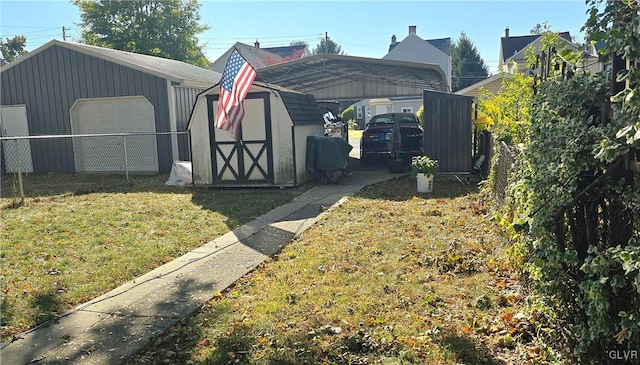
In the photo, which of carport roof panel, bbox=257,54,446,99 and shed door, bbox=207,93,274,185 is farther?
carport roof panel, bbox=257,54,446,99

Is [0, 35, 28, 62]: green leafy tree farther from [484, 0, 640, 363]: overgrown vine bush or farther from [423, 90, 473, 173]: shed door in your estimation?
[484, 0, 640, 363]: overgrown vine bush

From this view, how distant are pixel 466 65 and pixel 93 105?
1834 inches

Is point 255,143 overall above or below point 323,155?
above

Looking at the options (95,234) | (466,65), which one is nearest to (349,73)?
(95,234)

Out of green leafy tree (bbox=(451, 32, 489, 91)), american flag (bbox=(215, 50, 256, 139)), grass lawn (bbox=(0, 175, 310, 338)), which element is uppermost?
green leafy tree (bbox=(451, 32, 489, 91))

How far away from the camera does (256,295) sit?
14.8 feet

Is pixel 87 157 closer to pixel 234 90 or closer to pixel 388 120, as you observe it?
pixel 234 90

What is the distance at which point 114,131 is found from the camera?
15.6 meters

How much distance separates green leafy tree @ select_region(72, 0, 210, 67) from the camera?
3534cm

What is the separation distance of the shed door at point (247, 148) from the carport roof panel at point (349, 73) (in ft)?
11.5

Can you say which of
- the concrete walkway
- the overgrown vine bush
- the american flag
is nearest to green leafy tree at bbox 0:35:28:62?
the american flag

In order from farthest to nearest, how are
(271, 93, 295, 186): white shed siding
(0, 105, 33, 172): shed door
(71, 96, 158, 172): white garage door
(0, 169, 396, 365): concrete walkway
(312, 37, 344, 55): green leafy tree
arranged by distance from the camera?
1. (312, 37, 344, 55): green leafy tree
2. (0, 105, 33, 172): shed door
3. (71, 96, 158, 172): white garage door
4. (271, 93, 295, 186): white shed siding
5. (0, 169, 396, 365): concrete walkway

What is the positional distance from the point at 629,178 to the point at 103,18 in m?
39.6

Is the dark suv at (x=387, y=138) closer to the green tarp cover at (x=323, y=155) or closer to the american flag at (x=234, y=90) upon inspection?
the green tarp cover at (x=323, y=155)
